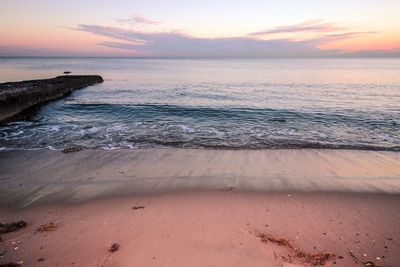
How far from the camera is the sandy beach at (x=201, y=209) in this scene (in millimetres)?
5766

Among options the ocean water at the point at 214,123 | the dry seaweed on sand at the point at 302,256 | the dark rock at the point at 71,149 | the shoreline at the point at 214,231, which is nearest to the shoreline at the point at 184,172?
the dark rock at the point at 71,149

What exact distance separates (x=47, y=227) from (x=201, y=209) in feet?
11.6

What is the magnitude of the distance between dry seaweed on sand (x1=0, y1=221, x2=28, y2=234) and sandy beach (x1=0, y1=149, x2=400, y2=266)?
20 cm

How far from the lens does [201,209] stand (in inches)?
300

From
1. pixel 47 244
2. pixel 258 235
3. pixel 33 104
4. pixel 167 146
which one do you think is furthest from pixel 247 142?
pixel 33 104

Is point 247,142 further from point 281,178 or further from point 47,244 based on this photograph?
point 47,244

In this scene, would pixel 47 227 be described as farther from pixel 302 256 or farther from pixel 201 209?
pixel 302 256

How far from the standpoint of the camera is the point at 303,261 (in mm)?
5539

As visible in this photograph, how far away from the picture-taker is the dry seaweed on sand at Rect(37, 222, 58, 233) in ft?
21.6

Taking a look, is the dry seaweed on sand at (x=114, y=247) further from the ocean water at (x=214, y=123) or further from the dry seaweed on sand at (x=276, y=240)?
the ocean water at (x=214, y=123)

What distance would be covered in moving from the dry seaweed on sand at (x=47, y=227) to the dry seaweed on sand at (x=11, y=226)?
1.43ft

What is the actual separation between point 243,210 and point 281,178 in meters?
2.75

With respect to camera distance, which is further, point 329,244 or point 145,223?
point 145,223

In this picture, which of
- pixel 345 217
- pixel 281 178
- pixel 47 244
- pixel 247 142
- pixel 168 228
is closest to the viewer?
pixel 47 244
